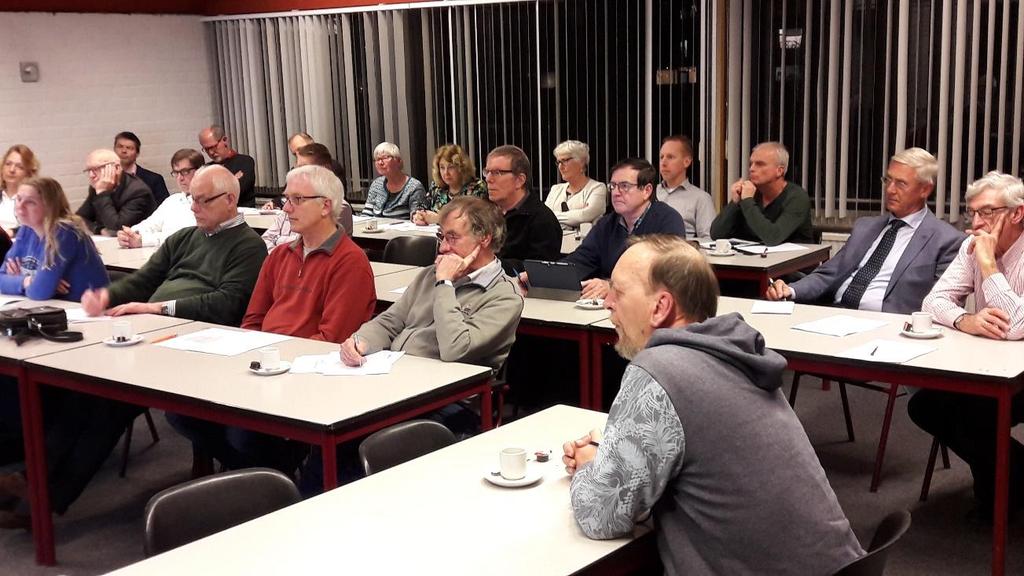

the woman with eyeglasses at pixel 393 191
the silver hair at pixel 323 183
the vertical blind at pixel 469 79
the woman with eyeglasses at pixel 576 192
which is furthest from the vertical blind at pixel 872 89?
the silver hair at pixel 323 183

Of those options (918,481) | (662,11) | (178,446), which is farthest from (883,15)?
(178,446)

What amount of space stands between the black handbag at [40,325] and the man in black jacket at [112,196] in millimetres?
3739

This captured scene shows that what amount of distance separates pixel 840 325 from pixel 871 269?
1.10m

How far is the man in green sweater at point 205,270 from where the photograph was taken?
15.4ft

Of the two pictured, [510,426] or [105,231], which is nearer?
[510,426]

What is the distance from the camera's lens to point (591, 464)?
228cm

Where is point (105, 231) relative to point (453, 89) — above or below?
below

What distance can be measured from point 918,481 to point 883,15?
10.9 ft

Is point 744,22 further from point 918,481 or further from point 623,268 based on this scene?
point 623,268

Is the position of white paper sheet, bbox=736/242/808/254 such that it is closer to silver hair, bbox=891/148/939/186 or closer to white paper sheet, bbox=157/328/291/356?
silver hair, bbox=891/148/939/186

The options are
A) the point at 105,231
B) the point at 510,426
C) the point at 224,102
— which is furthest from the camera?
the point at 224,102

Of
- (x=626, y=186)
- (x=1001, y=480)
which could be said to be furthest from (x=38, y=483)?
(x=1001, y=480)

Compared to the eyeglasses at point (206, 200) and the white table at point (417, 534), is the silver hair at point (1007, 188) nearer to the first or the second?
the white table at point (417, 534)

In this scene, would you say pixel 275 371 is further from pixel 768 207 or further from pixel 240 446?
pixel 768 207
